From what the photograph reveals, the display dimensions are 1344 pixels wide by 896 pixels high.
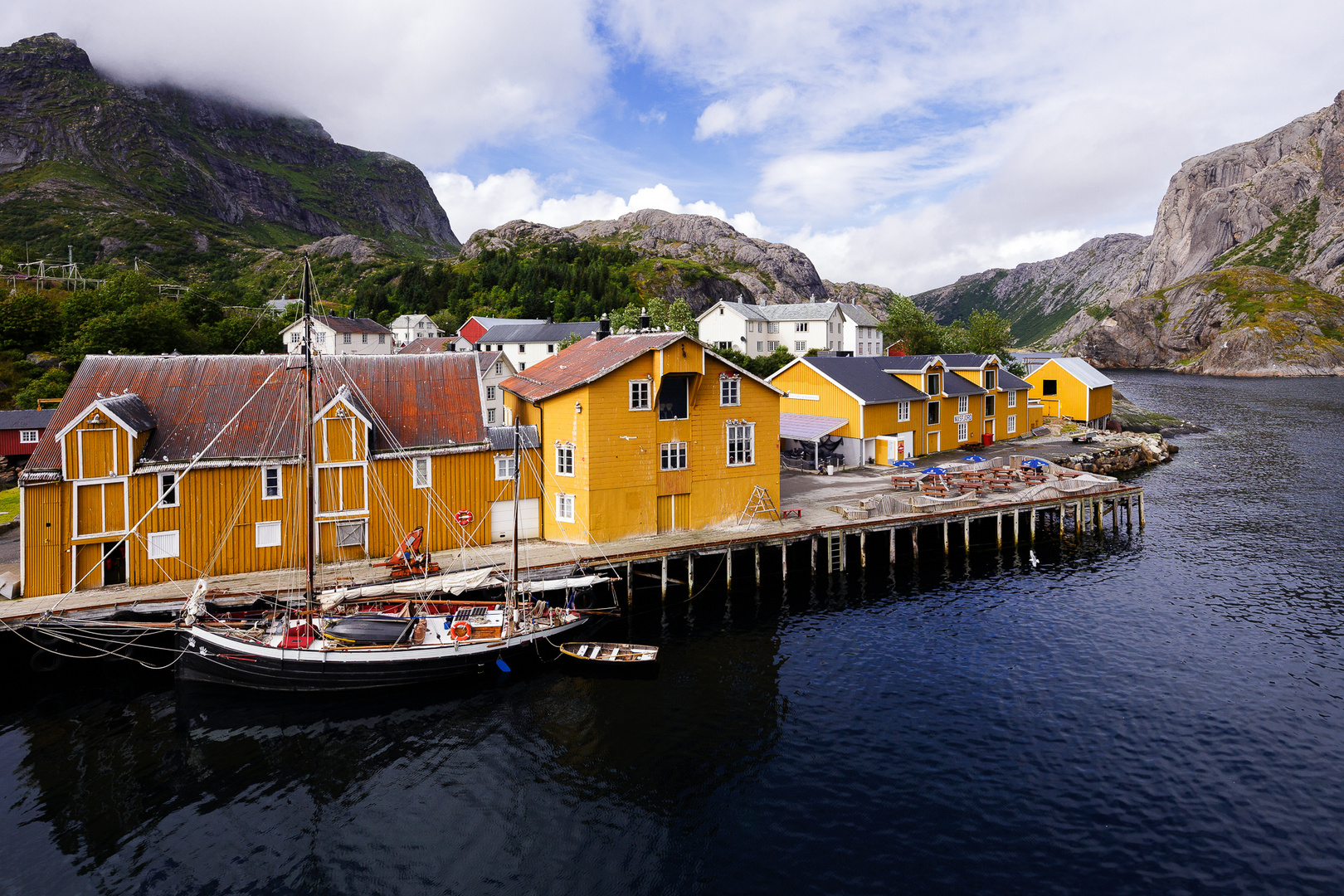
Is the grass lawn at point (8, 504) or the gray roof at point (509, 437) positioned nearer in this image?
the gray roof at point (509, 437)

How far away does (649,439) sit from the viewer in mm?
36188

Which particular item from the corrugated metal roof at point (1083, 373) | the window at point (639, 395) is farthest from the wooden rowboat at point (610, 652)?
the corrugated metal roof at point (1083, 373)

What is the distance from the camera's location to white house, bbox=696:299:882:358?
116 metres

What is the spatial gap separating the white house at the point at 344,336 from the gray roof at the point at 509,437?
235 ft

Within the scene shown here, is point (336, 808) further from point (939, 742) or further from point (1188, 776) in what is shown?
point (1188, 776)

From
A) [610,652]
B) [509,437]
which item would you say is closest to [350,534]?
[509,437]

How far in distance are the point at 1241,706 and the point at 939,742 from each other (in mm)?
10982

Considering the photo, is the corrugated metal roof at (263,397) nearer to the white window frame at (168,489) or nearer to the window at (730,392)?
the white window frame at (168,489)

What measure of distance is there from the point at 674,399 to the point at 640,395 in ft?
6.68

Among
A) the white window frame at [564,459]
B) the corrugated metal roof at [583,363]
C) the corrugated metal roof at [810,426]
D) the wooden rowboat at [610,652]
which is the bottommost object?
Result: the wooden rowboat at [610,652]

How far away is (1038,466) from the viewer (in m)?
52.1

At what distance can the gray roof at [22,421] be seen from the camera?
1885 inches

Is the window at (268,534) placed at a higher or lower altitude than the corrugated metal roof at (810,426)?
lower

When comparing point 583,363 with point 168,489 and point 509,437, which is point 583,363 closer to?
point 509,437
